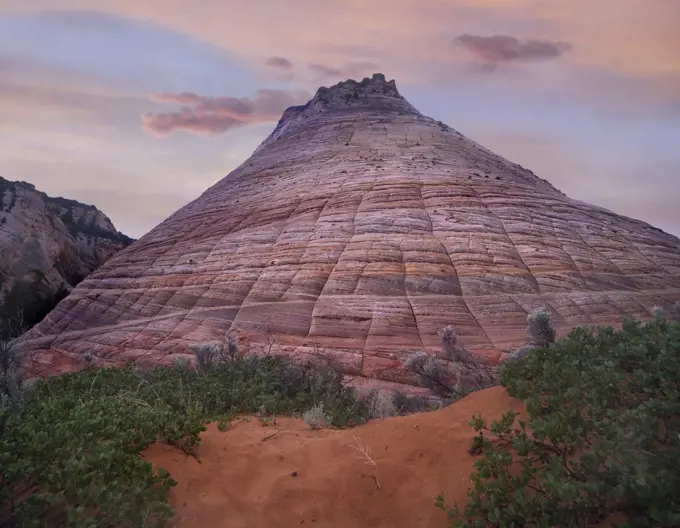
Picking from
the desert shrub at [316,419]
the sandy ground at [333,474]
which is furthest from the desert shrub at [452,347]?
the sandy ground at [333,474]

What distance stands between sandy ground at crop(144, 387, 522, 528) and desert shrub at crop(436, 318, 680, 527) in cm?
33

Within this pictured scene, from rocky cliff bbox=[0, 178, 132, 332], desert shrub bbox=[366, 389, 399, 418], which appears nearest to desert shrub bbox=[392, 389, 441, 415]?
desert shrub bbox=[366, 389, 399, 418]

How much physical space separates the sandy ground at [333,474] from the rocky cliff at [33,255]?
15.8 metres

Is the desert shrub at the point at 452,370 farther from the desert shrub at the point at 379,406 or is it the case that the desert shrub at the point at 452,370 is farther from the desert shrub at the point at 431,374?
the desert shrub at the point at 379,406

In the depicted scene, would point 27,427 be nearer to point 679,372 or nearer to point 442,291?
point 679,372

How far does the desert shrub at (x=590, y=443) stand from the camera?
10.0 ft

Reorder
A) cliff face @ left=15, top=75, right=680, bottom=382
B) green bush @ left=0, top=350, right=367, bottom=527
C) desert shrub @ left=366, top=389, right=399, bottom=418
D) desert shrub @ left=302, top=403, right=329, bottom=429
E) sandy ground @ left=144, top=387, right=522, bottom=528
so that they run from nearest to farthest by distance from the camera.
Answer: green bush @ left=0, top=350, right=367, bottom=527
sandy ground @ left=144, top=387, right=522, bottom=528
desert shrub @ left=302, top=403, right=329, bottom=429
desert shrub @ left=366, top=389, right=399, bottom=418
cliff face @ left=15, top=75, right=680, bottom=382

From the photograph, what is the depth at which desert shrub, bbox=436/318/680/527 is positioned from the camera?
3053 mm

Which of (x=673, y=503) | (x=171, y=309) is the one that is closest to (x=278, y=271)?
(x=171, y=309)

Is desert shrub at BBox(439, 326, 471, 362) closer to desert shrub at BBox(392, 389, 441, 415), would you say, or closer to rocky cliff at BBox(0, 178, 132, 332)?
desert shrub at BBox(392, 389, 441, 415)

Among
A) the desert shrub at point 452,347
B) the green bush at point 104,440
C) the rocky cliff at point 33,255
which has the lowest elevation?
the desert shrub at point 452,347

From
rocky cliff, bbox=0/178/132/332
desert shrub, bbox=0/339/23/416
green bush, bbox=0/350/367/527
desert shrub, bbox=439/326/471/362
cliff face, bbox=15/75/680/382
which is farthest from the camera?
rocky cliff, bbox=0/178/132/332

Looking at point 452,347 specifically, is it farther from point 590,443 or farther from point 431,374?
point 590,443

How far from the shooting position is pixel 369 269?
15156 millimetres
